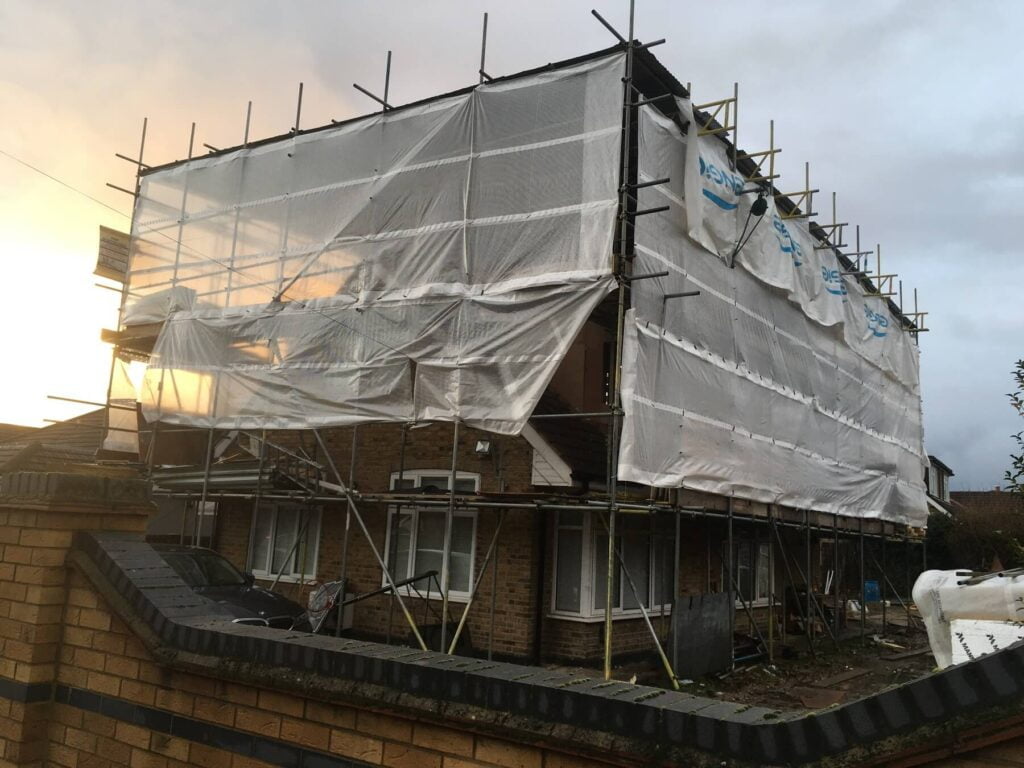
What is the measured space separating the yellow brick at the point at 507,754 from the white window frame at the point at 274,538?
11.1 metres

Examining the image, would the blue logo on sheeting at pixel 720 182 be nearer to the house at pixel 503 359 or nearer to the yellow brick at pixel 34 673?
the house at pixel 503 359

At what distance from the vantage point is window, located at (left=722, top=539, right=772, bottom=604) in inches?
613

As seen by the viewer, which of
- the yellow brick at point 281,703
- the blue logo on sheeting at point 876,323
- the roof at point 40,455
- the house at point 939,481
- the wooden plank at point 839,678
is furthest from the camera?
the house at point 939,481

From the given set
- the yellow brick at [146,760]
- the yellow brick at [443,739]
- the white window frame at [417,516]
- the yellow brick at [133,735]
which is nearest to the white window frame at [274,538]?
the white window frame at [417,516]

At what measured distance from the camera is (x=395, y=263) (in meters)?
11.9

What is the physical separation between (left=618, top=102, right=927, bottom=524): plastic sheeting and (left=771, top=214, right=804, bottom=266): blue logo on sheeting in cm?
3

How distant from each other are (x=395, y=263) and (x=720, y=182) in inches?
204

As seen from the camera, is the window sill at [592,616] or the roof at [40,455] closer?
the window sill at [592,616]

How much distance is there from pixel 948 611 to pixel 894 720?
5109 millimetres

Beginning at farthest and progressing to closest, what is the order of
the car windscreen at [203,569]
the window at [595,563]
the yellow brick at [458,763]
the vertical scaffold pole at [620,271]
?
the window at [595,563] < the car windscreen at [203,569] < the vertical scaffold pole at [620,271] < the yellow brick at [458,763]

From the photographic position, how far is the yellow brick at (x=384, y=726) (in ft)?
10.9

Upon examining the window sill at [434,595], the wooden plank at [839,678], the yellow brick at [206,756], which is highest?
the yellow brick at [206,756]

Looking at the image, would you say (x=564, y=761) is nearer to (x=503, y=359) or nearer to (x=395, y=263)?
(x=503, y=359)

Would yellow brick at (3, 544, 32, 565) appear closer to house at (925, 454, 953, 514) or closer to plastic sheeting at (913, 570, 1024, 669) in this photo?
plastic sheeting at (913, 570, 1024, 669)
